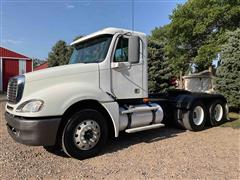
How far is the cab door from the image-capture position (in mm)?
5363

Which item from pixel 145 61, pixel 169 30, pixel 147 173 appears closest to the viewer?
pixel 147 173

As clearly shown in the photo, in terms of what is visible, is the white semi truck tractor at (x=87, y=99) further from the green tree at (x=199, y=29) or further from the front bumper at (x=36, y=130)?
the green tree at (x=199, y=29)

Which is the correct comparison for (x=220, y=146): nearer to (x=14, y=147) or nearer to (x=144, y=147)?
(x=144, y=147)

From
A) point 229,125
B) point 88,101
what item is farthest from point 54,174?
point 229,125

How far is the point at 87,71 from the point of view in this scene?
4996 mm

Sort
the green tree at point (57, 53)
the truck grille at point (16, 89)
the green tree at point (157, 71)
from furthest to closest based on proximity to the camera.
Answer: the green tree at point (57, 53) < the green tree at point (157, 71) < the truck grille at point (16, 89)

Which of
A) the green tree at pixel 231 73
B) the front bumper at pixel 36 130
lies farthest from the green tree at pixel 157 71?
the front bumper at pixel 36 130

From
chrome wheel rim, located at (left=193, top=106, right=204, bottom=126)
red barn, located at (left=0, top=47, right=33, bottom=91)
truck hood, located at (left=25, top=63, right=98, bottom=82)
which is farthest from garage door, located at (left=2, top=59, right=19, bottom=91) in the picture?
truck hood, located at (left=25, top=63, right=98, bottom=82)

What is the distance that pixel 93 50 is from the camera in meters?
5.57

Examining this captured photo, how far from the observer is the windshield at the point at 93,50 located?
5312mm

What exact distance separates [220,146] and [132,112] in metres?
2.16

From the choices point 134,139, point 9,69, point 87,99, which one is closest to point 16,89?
point 87,99

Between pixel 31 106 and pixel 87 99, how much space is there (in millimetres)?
1060

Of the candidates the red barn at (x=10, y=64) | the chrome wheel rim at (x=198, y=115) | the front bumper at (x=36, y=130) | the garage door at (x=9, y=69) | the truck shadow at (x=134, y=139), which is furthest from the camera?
the garage door at (x=9, y=69)
